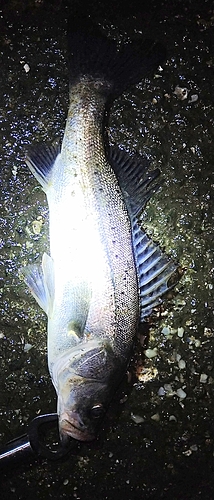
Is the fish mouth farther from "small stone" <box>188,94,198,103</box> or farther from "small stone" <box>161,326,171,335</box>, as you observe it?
"small stone" <box>188,94,198,103</box>

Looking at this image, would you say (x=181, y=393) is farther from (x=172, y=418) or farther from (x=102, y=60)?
(x=102, y=60)

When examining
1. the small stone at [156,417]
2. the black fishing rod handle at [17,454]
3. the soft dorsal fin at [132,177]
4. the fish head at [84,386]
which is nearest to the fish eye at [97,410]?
the fish head at [84,386]

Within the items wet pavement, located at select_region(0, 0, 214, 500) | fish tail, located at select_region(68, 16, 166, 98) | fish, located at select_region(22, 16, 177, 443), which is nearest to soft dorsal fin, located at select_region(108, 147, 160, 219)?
fish, located at select_region(22, 16, 177, 443)

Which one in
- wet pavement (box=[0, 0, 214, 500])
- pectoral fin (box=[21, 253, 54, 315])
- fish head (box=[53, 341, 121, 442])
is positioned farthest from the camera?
wet pavement (box=[0, 0, 214, 500])

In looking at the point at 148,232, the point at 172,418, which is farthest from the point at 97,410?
the point at 148,232

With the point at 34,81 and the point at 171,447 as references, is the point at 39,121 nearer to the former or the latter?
the point at 34,81

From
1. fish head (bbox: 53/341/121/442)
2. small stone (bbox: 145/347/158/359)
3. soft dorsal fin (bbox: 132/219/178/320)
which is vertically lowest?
small stone (bbox: 145/347/158/359)

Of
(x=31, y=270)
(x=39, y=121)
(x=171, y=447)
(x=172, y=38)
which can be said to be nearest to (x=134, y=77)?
(x=172, y=38)

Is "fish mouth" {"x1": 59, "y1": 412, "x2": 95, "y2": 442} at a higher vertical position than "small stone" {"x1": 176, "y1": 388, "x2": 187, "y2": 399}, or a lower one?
higher
